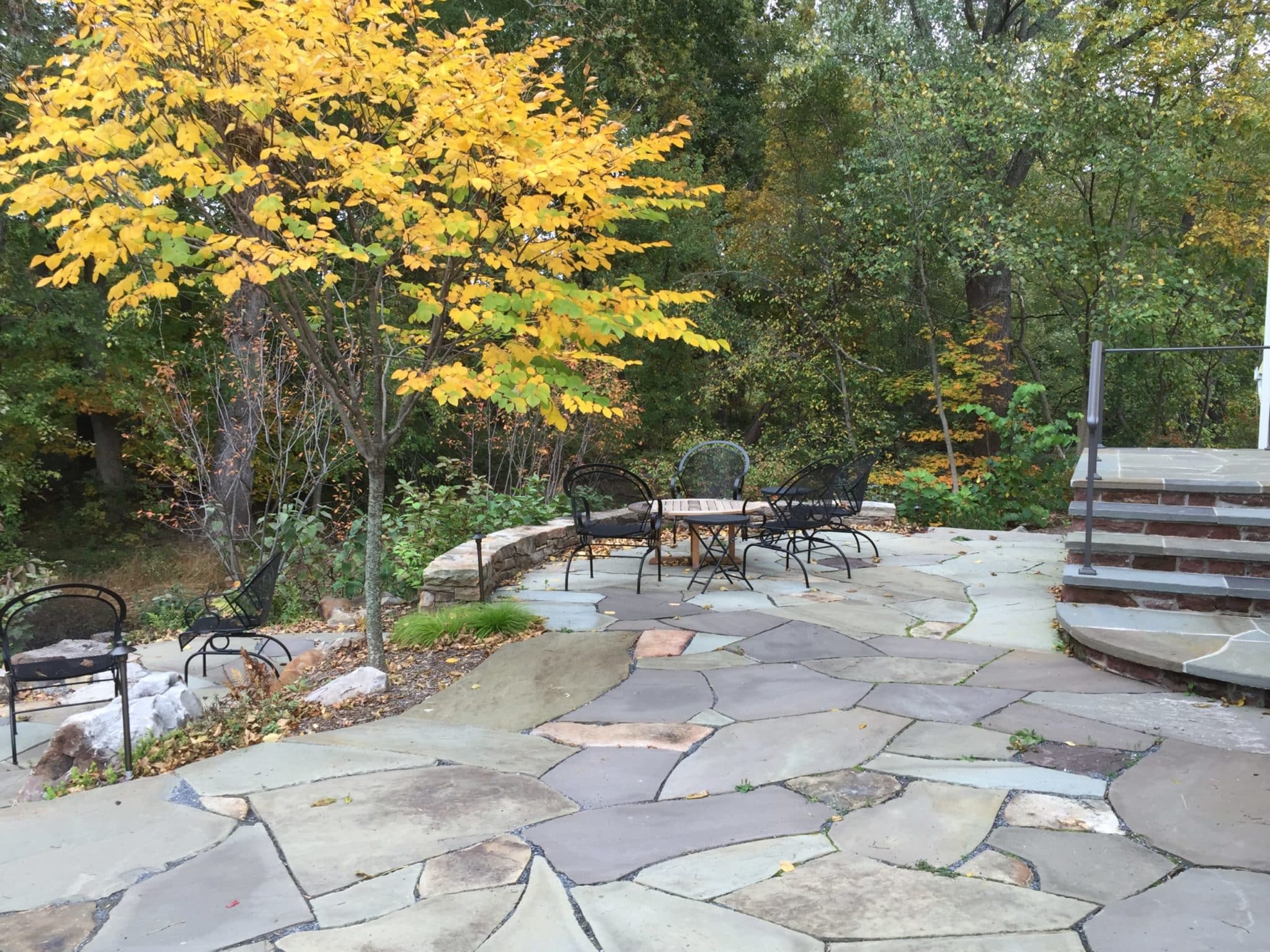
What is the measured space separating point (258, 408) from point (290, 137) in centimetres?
564

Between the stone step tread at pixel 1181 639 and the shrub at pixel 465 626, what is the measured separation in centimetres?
287

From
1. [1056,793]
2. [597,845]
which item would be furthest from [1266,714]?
[597,845]

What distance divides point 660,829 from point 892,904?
0.75 meters

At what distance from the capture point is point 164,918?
224cm

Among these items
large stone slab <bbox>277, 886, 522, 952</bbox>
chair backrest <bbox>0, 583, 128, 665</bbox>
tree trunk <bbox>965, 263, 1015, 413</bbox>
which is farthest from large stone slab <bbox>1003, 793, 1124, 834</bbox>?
tree trunk <bbox>965, 263, 1015, 413</bbox>

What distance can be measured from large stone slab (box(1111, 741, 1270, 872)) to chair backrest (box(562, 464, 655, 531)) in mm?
3461

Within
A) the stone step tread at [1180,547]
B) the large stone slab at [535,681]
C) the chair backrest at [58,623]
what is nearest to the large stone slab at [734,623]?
the large stone slab at [535,681]

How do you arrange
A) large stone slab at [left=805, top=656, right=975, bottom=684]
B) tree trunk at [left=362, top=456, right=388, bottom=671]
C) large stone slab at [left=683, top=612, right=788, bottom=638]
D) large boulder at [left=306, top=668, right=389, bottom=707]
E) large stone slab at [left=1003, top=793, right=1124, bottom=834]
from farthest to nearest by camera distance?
large stone slab at [left=683, top=612, right=788, bottom=638] → tree trunk at [left=362, top=456, right=388, bottom=671] → large boulder at [left=306, top=668, right=389, bottom=707] → large stone slab at [left=805, top=656, right=975, bottom=684] → large stone slab at [left=1003, top=793, right=1124, bottom=834]

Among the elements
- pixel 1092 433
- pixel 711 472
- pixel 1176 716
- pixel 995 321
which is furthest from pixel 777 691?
pixel 995 321

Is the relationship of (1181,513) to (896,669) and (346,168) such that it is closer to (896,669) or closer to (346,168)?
(896,669)

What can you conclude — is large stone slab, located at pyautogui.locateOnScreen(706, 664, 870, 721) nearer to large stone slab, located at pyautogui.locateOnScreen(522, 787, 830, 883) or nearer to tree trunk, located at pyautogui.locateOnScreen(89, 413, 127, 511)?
large stone slab, located at pyautogui.locateOnScreen(522, 787, 830, 883)

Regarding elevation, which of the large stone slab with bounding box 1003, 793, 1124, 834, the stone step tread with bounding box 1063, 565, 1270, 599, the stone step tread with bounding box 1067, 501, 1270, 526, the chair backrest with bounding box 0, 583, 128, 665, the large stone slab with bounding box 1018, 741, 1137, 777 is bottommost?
the chair backrest with bounding box 0, 583, 128, 665

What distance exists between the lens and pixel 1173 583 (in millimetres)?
4586

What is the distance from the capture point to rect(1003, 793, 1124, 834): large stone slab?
102 inches
